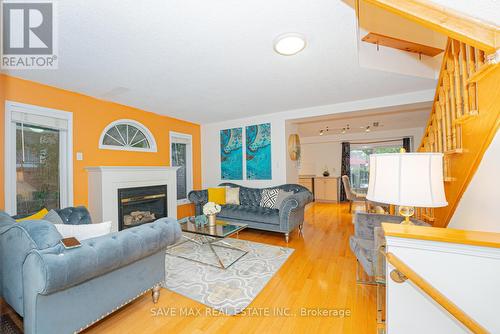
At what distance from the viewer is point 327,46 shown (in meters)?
2.02

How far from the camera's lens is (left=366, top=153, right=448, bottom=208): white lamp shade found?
1136 mm

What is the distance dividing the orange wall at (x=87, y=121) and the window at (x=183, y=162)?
1.19 ft

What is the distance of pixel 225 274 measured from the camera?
232 centimetres

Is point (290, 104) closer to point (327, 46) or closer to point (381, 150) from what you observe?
point (327, 46)

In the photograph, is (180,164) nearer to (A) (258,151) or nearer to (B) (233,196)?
(B) (233,196)

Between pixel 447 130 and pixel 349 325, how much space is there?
74.5 inches

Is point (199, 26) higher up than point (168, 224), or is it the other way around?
point (199, 26)

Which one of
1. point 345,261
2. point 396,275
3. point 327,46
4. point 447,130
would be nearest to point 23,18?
point 327,46

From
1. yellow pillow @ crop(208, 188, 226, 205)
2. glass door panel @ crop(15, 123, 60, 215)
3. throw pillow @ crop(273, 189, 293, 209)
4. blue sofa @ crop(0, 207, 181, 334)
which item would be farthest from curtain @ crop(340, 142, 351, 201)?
glass door panel @ crop(15, 123, 60, 215)

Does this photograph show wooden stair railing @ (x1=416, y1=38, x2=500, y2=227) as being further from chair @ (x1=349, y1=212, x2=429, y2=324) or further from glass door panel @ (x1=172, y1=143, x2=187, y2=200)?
glass door panel @ (x1=172, y1=143, x2=187, y2=200)

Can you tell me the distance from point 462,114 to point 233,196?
12.0 ft

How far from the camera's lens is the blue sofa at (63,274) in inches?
45.6

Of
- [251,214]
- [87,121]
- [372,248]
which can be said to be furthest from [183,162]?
[372,248]

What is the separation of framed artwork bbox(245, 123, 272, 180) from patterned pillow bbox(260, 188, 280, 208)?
0.53 meters
